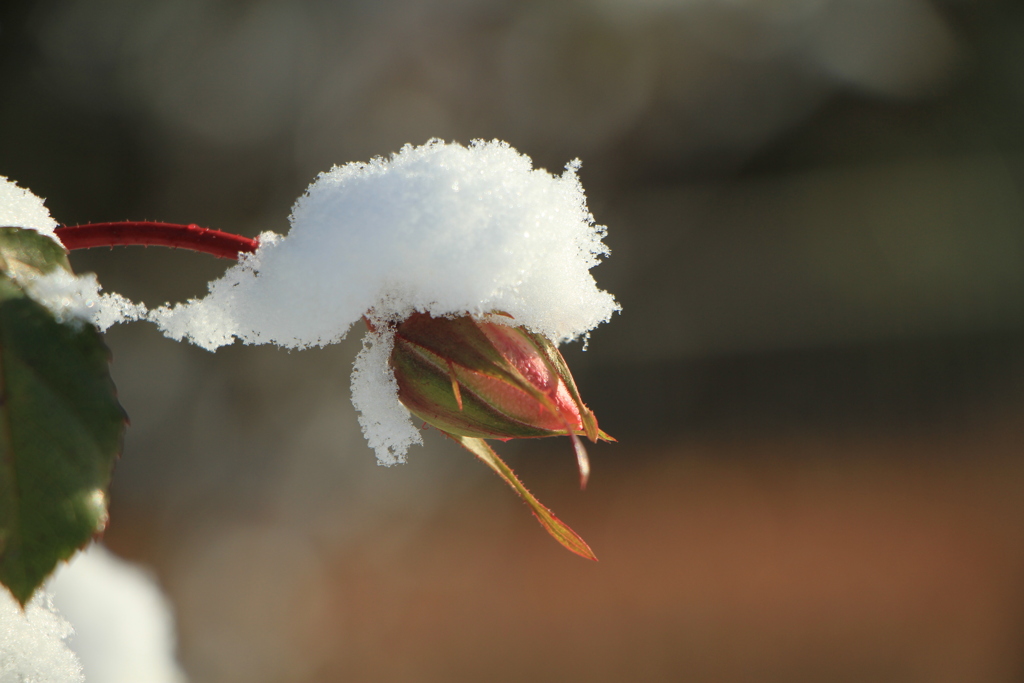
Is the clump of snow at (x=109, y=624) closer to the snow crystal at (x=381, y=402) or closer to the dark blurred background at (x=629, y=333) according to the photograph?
the snow crystal at (x=381, y=402)

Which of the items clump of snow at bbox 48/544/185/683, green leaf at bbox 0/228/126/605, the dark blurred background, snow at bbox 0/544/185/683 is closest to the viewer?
green leaf at bbox 0/228/126/605

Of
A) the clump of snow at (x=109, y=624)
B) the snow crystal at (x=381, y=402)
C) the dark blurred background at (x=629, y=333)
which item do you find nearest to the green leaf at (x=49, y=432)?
the snow crystal at (x=381, y=402)

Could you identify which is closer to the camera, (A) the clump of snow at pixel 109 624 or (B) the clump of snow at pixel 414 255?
(B) the clump of snow at pixel 414 255

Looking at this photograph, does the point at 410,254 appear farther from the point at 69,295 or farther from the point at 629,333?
the point at 629,333

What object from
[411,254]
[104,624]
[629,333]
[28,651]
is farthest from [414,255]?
[629,333]

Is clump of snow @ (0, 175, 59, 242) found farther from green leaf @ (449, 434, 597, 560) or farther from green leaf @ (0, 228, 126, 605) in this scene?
green leaf @ (449, 434, 597, 560)

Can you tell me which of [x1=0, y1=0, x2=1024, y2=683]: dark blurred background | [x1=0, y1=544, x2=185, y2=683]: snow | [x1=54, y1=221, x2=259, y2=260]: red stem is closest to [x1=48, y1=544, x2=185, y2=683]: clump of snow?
[x1=0, y1=544, x2=185, y2=683]: snow
